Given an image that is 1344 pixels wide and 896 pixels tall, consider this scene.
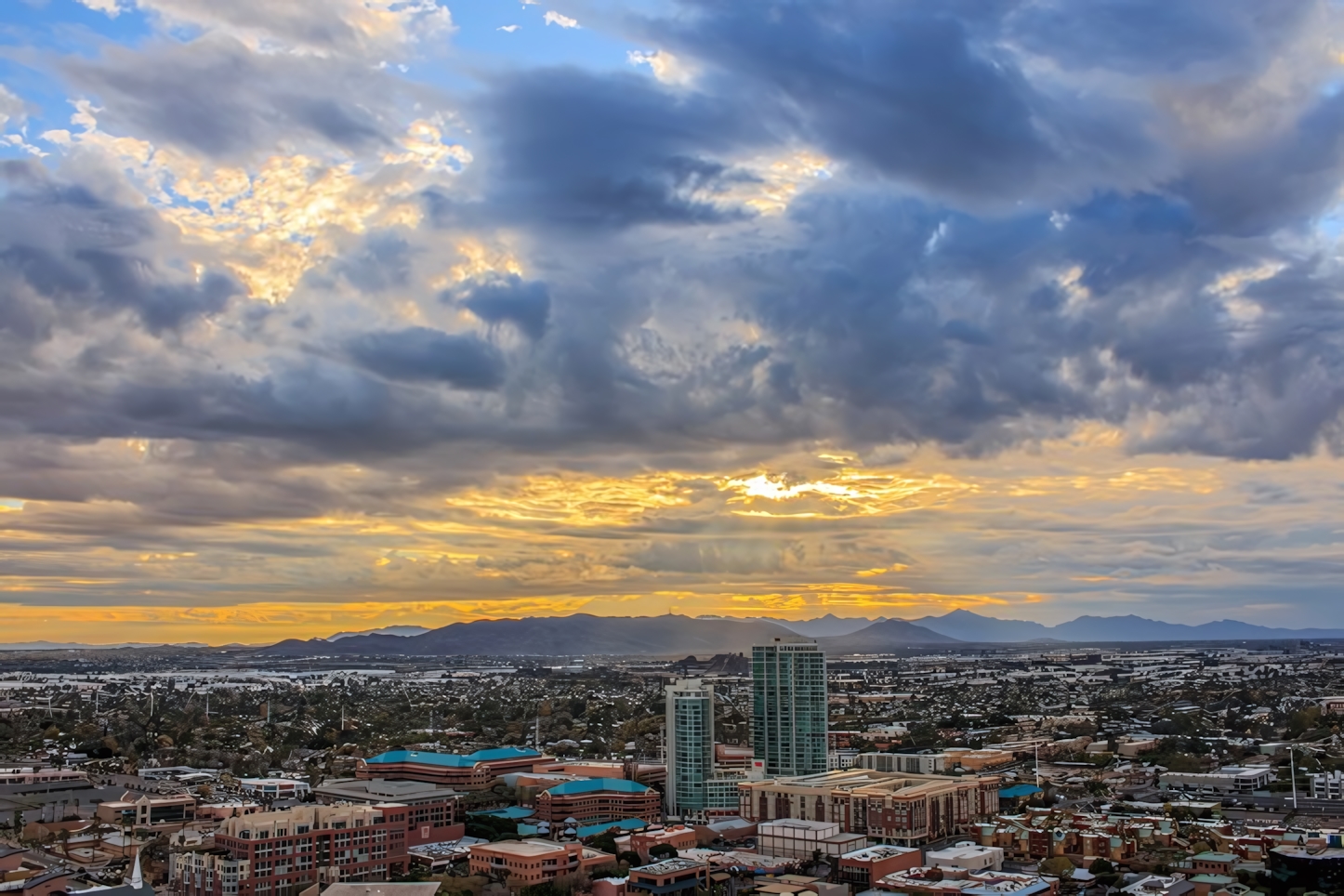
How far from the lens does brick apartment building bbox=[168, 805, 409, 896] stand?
34.0 m

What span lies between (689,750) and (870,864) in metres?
15.5

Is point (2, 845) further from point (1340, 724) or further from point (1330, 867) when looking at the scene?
point (1340, 724)

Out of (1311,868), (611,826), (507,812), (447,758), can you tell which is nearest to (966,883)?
(1311,868)

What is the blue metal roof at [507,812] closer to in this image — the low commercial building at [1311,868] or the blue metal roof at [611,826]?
the blue metal roof at [611,826]

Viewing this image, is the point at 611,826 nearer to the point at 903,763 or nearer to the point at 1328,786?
the point at 903,763

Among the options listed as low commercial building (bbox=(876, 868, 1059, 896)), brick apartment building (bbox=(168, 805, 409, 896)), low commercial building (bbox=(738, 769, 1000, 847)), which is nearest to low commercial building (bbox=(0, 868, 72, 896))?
brick apartment building (bbox=(168, 805, 409, 896))

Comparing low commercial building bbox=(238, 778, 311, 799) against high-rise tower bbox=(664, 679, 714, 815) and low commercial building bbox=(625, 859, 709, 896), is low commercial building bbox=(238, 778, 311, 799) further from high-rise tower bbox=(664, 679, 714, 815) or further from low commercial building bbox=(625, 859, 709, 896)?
low commercial building bbox=(625, 859, 709, 896)

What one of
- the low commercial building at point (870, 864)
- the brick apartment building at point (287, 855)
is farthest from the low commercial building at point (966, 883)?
the brick apartment building at point (287, 855)

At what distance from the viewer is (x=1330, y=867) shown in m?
34.2

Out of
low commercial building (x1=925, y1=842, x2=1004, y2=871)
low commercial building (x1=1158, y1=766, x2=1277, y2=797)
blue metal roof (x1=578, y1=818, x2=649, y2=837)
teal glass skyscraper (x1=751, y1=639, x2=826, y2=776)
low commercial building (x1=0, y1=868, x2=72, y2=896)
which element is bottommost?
low commercial building (x1=1158, y1=766, x2=1277, y2=797)

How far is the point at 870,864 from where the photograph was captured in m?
36.9

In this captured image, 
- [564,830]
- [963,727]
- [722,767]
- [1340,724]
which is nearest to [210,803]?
[564,830]

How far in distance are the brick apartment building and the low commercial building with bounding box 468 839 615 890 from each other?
3056mm

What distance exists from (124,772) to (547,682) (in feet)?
282
